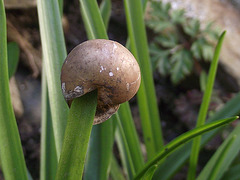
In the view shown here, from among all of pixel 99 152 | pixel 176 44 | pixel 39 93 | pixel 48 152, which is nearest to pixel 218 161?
pixel 99 152

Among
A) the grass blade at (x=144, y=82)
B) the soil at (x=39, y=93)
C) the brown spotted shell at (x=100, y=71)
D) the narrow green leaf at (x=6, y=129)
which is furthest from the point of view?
the soil at (x=39, y=93)

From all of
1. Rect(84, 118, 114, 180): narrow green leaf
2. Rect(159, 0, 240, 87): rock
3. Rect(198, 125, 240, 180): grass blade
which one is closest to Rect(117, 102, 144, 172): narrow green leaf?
Rect(84, 118, 114, 180): narrow green leaf

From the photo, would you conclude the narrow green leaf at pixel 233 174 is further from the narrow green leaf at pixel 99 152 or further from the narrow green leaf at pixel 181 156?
the narrow green leaf at pixel 99 152

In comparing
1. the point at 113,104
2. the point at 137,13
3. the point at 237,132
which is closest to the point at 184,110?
the point at 237,132

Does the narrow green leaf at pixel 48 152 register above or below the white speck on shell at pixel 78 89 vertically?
below

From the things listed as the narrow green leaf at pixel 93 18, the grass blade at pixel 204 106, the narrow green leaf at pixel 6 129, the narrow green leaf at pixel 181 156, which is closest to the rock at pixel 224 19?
the narrow green leaf at pixel 181 156

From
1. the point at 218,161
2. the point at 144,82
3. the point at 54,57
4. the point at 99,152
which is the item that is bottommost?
the point at 218,161

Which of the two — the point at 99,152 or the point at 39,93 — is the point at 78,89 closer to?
the point at 99,152
